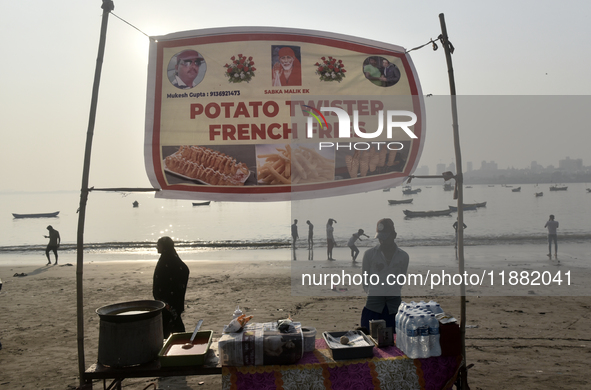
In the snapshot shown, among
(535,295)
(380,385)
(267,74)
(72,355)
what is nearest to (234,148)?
(267,74)

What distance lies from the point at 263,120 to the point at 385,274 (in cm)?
240

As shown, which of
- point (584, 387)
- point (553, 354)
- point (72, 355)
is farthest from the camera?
point (72, 355)

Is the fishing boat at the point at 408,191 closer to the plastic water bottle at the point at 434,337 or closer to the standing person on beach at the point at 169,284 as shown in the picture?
the standing person on beach at the point at 169,284

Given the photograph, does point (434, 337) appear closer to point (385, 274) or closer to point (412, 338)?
point (412, 338)

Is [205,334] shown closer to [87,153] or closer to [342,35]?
[87,153]

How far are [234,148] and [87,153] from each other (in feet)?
4.75

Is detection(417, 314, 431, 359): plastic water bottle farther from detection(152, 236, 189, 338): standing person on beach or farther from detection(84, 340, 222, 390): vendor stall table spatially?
detection(152, 236, 189, 338): standing person on beach

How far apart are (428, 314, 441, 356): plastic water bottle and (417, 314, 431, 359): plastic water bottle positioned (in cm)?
4

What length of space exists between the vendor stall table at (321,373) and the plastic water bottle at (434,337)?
0.32ft

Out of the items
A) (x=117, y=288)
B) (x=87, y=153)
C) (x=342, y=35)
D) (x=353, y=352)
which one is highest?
(x=342, y=35)

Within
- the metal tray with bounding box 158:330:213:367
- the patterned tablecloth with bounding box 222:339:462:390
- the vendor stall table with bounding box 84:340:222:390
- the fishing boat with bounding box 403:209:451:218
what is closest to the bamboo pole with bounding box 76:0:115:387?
the vendor stall table with bounding box 84:340:222:390

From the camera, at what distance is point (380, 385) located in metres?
3.36

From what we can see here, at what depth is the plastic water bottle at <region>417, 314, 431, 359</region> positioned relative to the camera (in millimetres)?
3426

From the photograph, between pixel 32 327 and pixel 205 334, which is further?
pixel 32 327
